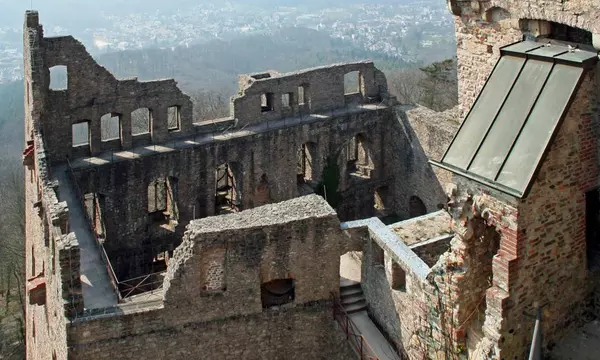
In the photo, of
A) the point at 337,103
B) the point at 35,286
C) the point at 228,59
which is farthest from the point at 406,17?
the point at 35,286

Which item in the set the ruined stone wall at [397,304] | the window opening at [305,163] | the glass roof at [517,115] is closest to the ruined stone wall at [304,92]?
the window opening at [305,163]

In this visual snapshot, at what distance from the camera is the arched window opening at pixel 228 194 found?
25.9m

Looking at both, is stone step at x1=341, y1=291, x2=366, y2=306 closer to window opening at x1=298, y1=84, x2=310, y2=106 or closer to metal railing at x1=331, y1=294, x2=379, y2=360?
metal railing at x1=331, y1=294, x2=379, y2=360

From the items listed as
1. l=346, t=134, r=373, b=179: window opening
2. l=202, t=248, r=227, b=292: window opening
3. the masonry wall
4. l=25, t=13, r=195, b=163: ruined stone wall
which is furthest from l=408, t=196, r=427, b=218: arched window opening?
the masonry wall

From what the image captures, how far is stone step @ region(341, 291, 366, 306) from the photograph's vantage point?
58.6 feet

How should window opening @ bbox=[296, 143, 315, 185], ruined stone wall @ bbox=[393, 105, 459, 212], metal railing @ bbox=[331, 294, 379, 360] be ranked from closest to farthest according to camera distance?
metal railing @ bbox=[331, 294, 379, 360] < ruined stone wall @ bbox=[393, 105, 459, 212] < window opening @ bbox=[296, 143, 315, 185]

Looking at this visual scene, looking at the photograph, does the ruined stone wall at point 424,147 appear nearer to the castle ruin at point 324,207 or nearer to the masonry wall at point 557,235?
the castle ruin at point 324,207

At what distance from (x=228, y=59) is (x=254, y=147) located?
8875cm

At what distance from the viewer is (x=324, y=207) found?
17.2 metres

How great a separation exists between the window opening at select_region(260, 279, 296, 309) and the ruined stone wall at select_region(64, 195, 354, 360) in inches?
5.8

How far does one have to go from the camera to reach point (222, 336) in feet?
55.3

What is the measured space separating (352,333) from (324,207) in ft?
9.58

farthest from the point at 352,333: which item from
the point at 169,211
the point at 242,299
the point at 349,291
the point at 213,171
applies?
the point at 169,211

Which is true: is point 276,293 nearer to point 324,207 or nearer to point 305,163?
point 324,207
